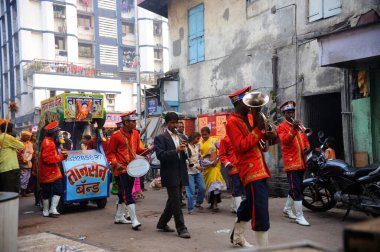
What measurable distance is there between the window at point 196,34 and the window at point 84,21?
25.0m

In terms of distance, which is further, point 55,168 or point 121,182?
point 55,168

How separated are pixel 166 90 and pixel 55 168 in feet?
29.1

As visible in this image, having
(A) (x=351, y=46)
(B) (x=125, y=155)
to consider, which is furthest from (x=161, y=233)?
(A) (x=351, y=46)

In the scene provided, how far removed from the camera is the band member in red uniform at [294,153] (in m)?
6.73

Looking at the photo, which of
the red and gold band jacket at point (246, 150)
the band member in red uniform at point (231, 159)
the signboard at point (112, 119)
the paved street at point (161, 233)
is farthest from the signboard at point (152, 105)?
the red and gold band jacket at point (246, 150)

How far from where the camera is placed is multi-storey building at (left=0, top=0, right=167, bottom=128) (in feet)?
103

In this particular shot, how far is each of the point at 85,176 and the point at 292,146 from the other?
450 cm

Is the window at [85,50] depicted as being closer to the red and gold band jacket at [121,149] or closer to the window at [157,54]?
the window at [157,54]

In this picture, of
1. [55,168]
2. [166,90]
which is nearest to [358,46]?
[55,168]

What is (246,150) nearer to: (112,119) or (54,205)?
(54,205)

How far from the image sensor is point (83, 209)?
9.28 metres

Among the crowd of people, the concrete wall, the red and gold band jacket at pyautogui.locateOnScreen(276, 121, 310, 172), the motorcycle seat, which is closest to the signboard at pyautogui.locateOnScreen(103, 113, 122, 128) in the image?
the concrete wall

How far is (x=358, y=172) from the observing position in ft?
22.0

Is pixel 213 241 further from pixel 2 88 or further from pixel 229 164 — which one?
pixel 2 88
